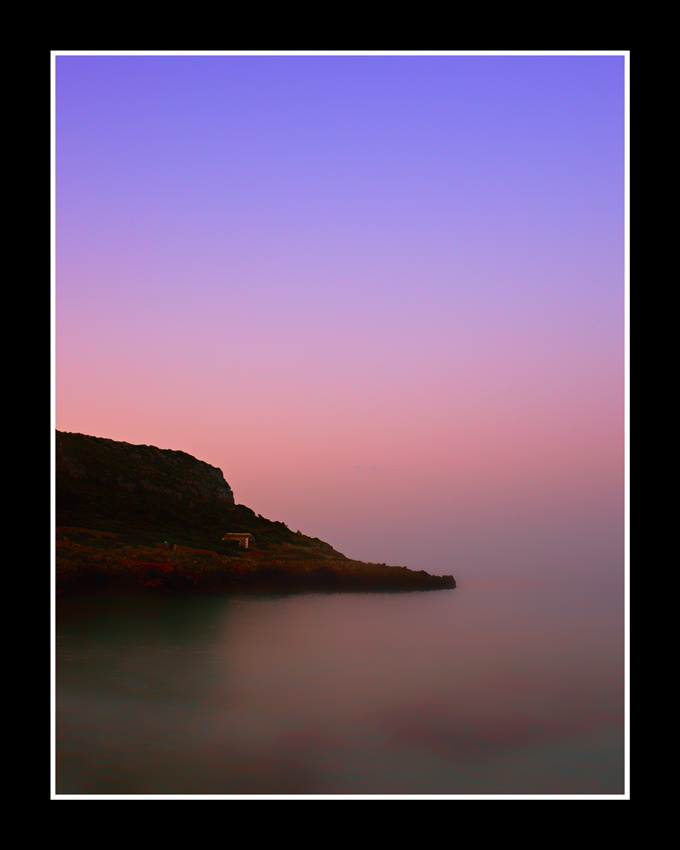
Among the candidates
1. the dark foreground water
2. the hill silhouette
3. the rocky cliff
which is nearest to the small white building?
the hill silhouette

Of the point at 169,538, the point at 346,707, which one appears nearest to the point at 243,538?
the point at 169,538

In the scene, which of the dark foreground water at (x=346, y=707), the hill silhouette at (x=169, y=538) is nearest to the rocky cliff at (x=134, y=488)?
the hill silhouette at (x=169, y=538)

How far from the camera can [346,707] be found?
1099 cm

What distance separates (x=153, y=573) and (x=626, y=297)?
20.8 metres

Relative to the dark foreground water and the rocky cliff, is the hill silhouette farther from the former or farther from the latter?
the dark foreground water

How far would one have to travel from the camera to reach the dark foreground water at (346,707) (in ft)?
28.7

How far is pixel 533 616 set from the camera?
16875 mm

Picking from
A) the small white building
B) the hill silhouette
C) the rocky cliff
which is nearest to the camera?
the hill silhouette

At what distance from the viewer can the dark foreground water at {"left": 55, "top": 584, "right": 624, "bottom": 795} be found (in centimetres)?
874

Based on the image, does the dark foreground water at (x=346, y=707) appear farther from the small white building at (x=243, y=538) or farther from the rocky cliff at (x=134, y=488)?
the small white building at (x=243, y=538)

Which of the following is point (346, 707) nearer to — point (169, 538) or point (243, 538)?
point (243, 538)

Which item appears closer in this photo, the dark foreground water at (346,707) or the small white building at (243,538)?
the dark foreground water at (346,707)

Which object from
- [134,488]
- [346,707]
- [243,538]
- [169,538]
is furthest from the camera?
[134,488]
